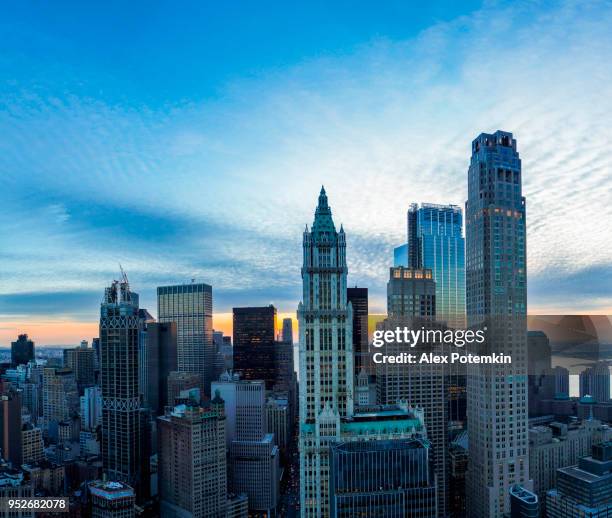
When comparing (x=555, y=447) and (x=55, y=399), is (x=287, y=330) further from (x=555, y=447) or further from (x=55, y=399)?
(x=555, y=447)

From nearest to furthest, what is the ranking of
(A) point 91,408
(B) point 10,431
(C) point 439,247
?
(B) point 10,431 → (C) point 439,247 → (A) point 91,408

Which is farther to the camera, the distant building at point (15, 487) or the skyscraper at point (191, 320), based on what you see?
the skyscraper at point (191, 320)

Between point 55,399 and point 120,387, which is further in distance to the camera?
point 55,399

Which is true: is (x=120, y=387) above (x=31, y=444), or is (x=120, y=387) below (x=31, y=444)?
above

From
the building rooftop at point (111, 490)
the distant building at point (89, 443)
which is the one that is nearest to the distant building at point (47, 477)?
the building rooftop at point (111, 490)

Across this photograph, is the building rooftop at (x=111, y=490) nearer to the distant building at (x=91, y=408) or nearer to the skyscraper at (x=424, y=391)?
the skyscraper at (x=424, y=391)

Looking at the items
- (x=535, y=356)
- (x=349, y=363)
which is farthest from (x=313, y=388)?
(x=535, y=356)

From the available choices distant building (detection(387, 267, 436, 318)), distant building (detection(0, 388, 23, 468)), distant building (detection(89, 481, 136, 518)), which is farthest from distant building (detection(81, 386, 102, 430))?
distant building (detection(387, 267, 436, 318))

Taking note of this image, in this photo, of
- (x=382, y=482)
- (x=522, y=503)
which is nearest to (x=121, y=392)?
(x=382, y=482)
